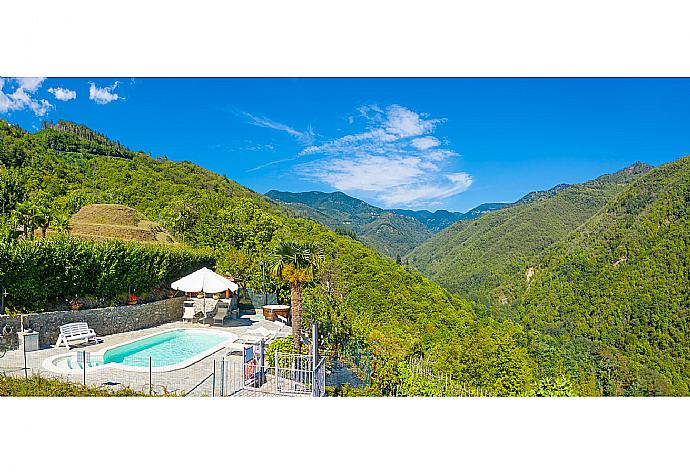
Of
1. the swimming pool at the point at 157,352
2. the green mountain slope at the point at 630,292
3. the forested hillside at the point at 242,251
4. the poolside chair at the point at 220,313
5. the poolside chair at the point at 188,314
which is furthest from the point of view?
the green mountain slope at the point at 630,292

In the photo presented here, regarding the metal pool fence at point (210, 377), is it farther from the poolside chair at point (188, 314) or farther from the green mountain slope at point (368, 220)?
the green mountain slope at point (368, 220)

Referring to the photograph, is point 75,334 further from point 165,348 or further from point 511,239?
point 511,239

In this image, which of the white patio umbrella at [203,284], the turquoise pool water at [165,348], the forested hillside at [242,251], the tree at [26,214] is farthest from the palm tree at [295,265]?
the tree at [26,214]

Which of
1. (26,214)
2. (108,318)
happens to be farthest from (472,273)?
(108,318)

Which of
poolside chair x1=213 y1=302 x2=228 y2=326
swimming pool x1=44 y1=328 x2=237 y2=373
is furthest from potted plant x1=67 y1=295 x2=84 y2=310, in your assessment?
poolside chair x1=213 y1=302 x2=228 y2=326

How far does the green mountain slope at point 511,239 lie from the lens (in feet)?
167

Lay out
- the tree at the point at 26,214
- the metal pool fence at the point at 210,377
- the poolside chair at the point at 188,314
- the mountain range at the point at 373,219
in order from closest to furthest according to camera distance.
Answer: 1. the metal pool fence at the point at 210,377
2. the poolside chair at the point at 188,314
3. the tree at the point at 26,214
4. the mountain range at the point at 373,219

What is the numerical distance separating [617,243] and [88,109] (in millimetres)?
37678

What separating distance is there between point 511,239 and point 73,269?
54.9m

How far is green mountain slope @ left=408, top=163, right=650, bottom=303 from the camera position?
167 feet

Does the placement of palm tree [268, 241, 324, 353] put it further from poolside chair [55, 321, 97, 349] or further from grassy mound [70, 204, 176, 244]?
grassy mound [70, 204, 176, 244]

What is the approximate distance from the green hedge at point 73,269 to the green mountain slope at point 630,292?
22707 mm
